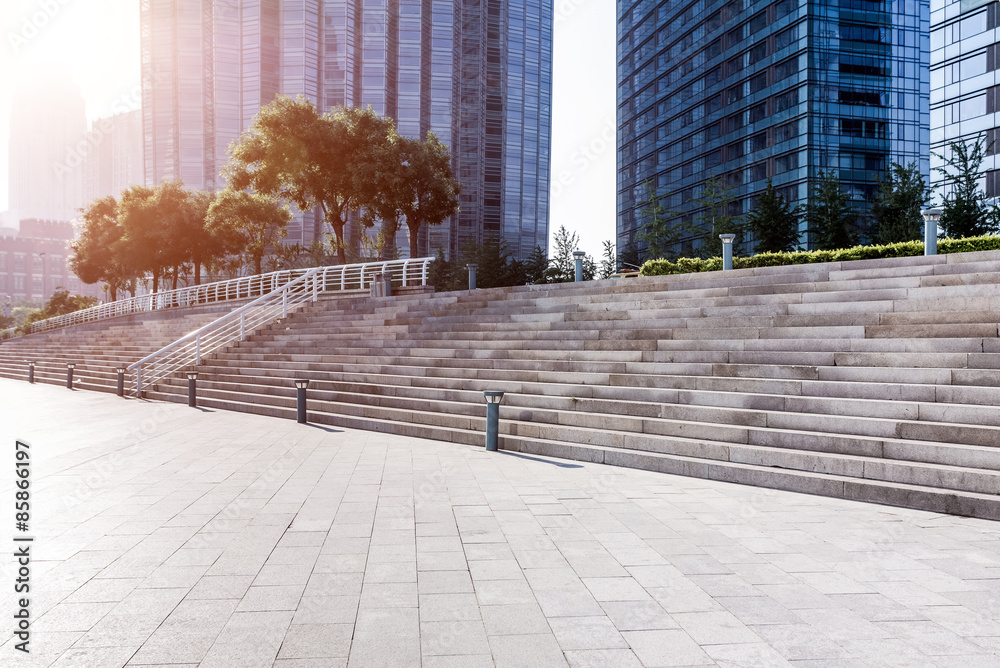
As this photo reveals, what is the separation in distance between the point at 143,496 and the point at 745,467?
22.7 feet

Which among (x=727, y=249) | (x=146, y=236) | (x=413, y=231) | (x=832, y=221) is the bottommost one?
(x=727, y=249)

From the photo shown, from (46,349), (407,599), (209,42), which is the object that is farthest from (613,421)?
(209,42)

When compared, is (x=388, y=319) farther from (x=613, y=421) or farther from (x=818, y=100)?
(x=818, y=100)

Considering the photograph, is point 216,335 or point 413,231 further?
point 413,231

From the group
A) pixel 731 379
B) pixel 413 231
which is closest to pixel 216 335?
pixel 413 231

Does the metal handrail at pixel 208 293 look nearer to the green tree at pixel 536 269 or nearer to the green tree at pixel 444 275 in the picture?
the green tree at pixel 444 275

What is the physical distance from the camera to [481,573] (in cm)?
459

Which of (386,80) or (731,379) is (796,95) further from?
(731,379)

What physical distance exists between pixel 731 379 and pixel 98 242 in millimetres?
55588

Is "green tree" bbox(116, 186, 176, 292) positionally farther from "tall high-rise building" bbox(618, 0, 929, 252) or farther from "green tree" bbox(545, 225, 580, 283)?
"tall high-rise building" bbox(618, 0, 929, 252)

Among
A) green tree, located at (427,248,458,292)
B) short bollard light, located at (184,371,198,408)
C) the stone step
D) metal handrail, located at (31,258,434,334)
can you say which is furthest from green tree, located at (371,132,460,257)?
the stone step

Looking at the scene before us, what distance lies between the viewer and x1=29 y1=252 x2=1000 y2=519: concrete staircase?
6922 millimetres

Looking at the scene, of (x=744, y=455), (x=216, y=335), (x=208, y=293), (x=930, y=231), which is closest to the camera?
(x=744, y=455)

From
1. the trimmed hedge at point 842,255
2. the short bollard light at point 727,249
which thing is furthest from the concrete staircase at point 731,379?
the trimmed hedge at point 842,255
